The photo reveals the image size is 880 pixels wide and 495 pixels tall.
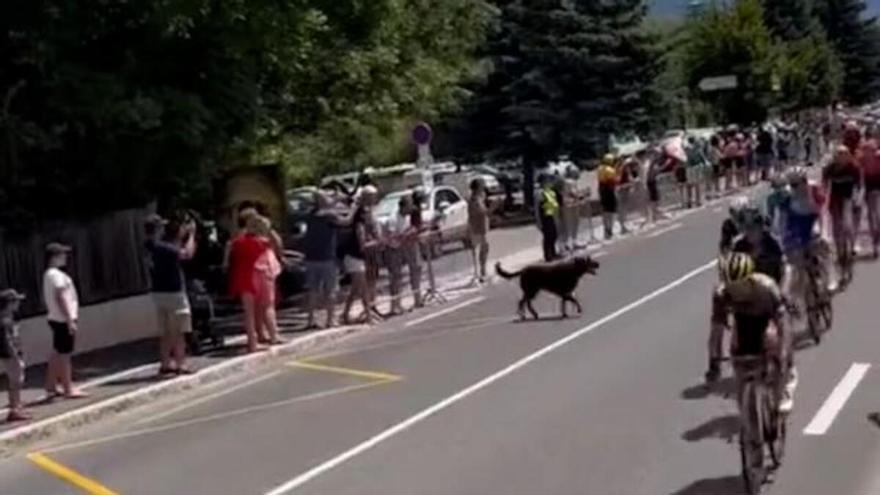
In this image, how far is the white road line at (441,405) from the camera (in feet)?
45.0

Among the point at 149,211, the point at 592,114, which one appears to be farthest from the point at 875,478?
the point at 592,114

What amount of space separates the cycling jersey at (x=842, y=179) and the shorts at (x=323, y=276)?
6.59m

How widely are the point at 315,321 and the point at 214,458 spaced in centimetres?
1073

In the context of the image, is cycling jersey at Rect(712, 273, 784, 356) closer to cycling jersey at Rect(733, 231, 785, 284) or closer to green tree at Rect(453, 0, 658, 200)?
cycling jersey at Rect(733, 231, 785, 284)

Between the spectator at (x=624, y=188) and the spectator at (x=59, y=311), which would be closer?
the spectator at (x=59, y=311)

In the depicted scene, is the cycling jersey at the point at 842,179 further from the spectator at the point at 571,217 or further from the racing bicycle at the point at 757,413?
the spectator at the point at 571,217

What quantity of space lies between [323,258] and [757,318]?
13.5 m

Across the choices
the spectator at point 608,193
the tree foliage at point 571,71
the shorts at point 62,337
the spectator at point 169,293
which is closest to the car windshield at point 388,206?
the spectator at point 608,193

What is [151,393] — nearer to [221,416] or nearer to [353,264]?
[221,416]

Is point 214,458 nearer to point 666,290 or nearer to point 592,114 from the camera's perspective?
point 666,290

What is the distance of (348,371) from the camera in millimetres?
20641

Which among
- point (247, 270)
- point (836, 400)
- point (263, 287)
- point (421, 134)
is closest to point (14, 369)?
point (247, 270)

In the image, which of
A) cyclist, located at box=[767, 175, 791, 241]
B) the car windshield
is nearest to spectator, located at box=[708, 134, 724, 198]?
the car windshield

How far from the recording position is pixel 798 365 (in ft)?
56.5
